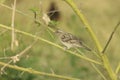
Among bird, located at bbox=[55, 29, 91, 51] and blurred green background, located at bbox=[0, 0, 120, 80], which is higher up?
bird, located at bbox=[55, 29, 91, 51]

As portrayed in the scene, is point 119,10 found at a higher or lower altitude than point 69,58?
lower

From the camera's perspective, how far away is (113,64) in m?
5.41

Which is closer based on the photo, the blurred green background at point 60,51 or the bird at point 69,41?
the bird at point 69,41

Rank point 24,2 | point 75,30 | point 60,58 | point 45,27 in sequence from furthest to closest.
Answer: point 24,2 < point 60,58 < point 75,30 < point 45,27

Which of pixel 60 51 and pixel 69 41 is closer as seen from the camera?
pixel 69 41

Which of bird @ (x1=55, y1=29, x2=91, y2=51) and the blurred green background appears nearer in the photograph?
bird @ (x1=55, y1=29, x2=91, y2=51)

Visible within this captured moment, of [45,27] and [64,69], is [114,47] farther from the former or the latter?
[45,27]

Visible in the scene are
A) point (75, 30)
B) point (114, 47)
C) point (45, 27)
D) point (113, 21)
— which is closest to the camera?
point (45, 27)

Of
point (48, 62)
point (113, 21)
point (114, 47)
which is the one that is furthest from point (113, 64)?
point (113, 21)

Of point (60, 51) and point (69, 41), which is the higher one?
point (69, 41)

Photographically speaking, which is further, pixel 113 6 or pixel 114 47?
pixel 113 6

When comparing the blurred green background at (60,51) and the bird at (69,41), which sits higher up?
the bird at (69,41)

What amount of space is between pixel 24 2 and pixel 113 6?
132 centimetres

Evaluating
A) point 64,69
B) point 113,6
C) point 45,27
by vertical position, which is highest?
point 45,27
